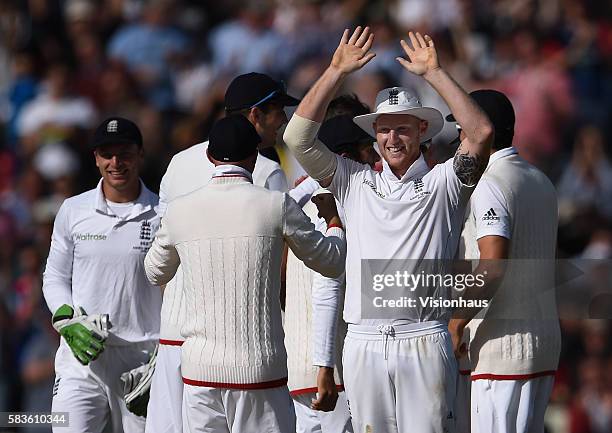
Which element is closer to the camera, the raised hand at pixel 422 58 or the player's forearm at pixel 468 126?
the player's forearm at pixel 468 126

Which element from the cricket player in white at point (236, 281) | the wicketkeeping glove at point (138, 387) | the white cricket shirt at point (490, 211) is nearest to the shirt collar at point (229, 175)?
the cricket player in white at point (236, 281)

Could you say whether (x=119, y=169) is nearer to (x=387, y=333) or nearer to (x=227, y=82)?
(x=387, y=333)

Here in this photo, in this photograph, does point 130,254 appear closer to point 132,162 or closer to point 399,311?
point 132,162

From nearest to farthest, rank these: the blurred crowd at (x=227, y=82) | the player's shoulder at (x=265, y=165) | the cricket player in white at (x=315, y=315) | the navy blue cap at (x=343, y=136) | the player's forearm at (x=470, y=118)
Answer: the player's forearm at (x=470, y=118)
the cricket player in white at (x=315, y=315)
the navy blue cap at (x=343, y=136)
the player's shoulder at (x=265, y=165)
the blurred crowd at (x=227, y=82)

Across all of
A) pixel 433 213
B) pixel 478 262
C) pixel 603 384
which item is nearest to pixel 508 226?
pixel 478 262

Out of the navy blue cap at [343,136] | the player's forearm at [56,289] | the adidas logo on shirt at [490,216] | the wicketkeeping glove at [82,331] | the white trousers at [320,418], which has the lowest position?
the white trousers at [320,418]

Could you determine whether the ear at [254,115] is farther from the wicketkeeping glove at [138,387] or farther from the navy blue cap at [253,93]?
the wicketkeeping glove at [138,387]

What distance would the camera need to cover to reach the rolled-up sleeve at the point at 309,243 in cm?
615

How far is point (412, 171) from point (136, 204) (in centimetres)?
226

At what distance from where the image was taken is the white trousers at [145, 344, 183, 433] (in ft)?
23.9

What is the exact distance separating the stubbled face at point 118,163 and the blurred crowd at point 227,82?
3271mm

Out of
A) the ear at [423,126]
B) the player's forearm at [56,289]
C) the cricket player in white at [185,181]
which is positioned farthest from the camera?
the player's forearm at [56,289]

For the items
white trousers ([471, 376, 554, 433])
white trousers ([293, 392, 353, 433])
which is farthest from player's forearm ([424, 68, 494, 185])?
white trousers ([293, 392, 353, 433])

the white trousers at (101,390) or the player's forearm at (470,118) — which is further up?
the player's forearm at (470,118)
